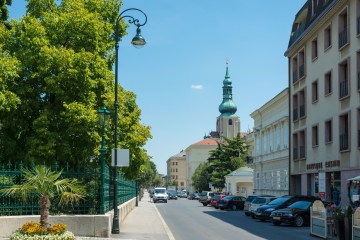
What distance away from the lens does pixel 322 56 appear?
121 ft

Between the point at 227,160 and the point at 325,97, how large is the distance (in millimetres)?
60682

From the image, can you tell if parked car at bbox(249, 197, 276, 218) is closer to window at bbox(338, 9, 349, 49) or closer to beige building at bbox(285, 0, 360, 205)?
beige building at bbox(285, 0, 360, 205)

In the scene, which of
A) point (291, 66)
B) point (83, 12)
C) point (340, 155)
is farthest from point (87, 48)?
point (291, 66)

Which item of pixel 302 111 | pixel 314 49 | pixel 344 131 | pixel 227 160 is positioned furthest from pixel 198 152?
pixel 344 131

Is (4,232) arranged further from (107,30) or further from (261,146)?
(261,146)

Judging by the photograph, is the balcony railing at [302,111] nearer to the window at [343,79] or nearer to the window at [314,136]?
the window at [314,136]

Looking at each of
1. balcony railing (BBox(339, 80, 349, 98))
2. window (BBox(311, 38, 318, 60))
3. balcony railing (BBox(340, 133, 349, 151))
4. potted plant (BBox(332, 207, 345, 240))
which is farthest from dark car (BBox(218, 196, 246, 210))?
potted plant (BBox(332, 207, 345, 240))

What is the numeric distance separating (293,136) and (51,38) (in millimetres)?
24278

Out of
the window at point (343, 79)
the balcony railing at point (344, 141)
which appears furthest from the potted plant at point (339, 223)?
the window at point (343, 79)

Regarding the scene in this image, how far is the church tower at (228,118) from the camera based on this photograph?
160 meters

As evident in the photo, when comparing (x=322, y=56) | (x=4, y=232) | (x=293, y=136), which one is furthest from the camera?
(x=293, y=136)

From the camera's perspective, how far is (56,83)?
25.7 metres

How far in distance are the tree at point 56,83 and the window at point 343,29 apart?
13.9 meters

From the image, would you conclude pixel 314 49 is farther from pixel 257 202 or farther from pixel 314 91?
pixel 257 202
